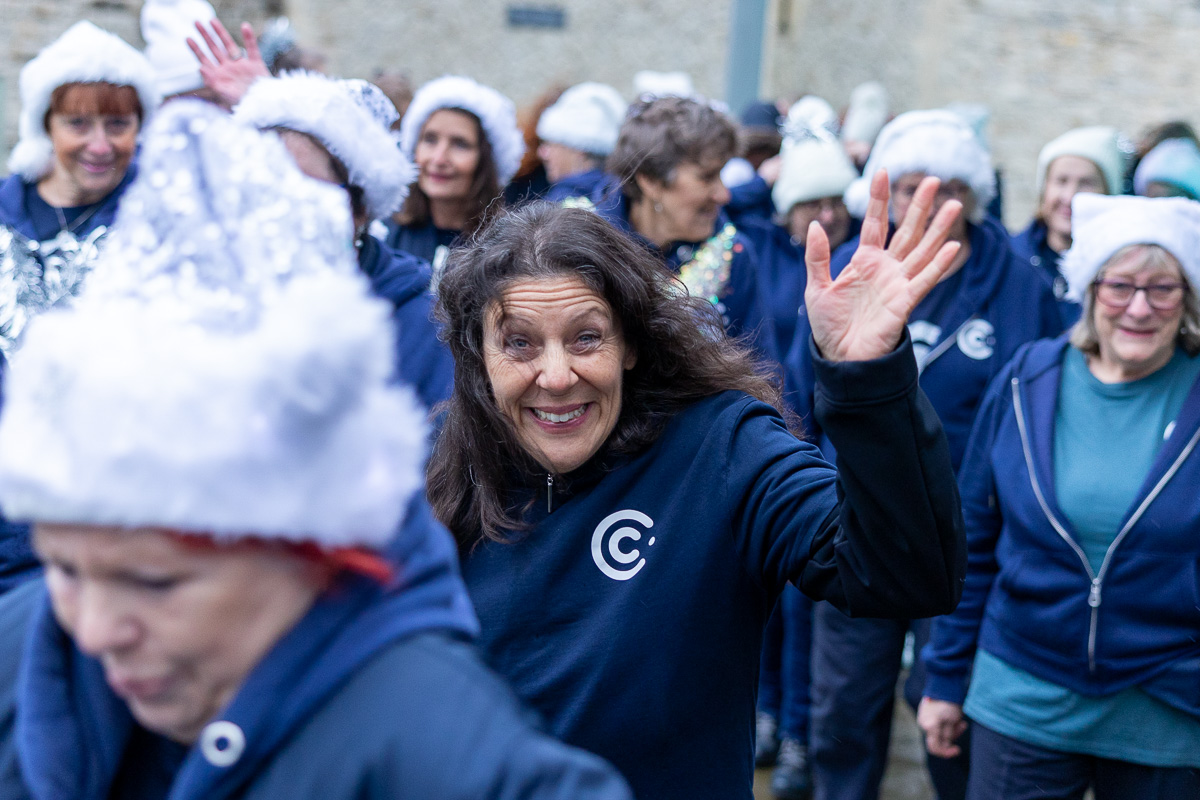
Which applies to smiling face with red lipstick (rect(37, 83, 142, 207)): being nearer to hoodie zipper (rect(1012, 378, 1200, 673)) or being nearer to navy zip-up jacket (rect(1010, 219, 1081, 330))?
Result: hoodie zipper (rect(1012, 378, 1200, 673))

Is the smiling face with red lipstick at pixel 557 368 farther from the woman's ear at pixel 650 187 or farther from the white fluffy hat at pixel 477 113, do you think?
the white fluffy hat at pixel 477 113

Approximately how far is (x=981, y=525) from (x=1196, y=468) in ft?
1.96

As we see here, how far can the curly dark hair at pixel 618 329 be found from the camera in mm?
2336

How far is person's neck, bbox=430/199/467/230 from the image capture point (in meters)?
4.77

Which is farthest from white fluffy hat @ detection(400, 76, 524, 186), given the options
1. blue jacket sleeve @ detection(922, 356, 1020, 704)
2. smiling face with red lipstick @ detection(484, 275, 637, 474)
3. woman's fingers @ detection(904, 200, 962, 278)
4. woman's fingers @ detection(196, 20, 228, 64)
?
woman's fingers @ detection(904, 200, 962, 278)

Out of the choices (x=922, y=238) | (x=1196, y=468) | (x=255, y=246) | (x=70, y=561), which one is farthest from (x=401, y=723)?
(x=1196, y=468)

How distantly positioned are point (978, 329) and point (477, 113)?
2.11 meters

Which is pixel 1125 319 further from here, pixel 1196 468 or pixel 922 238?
pixel 922 238

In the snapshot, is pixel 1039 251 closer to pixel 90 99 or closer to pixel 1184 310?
pixel 1184 310

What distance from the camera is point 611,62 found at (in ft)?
48.0

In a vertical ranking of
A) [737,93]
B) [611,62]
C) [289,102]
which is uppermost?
[611,62]

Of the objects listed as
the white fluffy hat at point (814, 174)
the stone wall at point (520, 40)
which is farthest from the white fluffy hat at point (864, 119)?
the stone wall at point (520, 40)

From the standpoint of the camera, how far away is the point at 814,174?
6.02 m

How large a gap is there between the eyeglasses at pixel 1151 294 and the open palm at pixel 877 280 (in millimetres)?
1343
